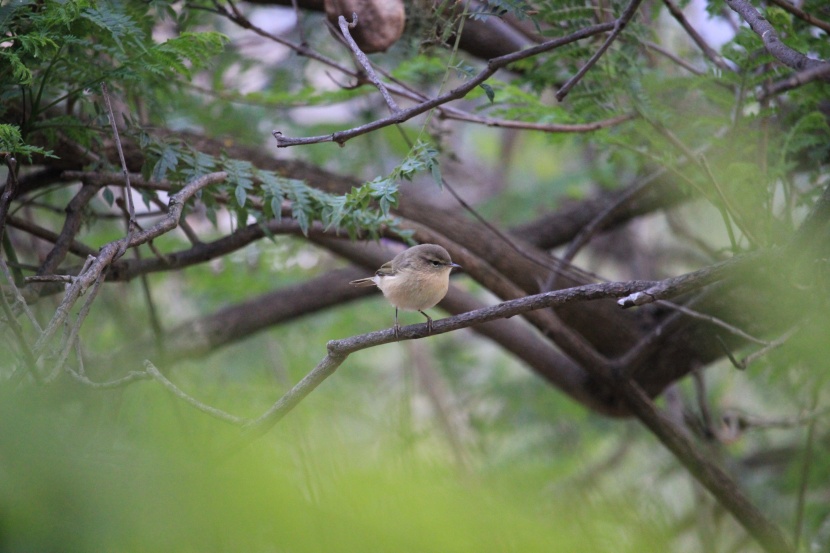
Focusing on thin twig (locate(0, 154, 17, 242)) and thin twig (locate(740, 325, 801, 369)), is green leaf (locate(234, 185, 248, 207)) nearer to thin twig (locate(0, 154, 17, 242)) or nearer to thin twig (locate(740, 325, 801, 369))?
thin twig (locate(0, 154, 17, 242))

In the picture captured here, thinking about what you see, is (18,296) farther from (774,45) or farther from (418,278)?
(774,45)

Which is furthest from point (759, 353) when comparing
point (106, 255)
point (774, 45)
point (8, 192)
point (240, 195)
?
point (8, 192)

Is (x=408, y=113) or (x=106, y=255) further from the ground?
(x=408, y=113)

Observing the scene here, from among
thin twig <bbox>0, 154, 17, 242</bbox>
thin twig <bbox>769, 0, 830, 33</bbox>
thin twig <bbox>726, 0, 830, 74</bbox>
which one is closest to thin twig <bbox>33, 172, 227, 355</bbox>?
thin twig <bbox>0, 154, 17, 242</bbox>

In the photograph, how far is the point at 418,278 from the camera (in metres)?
3.31

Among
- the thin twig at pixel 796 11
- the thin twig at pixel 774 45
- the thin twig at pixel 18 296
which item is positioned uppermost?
the thin twig at pixel 796 11

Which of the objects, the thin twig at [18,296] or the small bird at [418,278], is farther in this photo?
the small bird at [418,278]

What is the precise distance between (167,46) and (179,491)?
2.37 meters

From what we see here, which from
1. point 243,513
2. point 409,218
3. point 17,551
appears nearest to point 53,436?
point 17,551

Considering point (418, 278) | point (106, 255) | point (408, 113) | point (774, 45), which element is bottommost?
point (418, 278)

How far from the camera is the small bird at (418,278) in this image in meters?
3.31

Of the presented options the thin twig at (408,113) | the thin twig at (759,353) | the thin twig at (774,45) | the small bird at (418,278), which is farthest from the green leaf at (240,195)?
the thin twig at (759,353)

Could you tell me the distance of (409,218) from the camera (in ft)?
15.3

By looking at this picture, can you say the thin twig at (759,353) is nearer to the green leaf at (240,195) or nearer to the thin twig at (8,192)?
the green leaf at (240,195)
